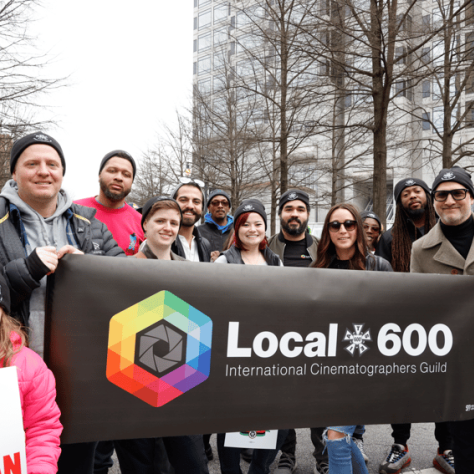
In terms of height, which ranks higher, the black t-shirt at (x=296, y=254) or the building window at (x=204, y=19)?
the building window at (x=204, y=19)

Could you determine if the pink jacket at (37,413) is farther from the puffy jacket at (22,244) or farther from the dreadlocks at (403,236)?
the dreadlocks at (403,236)

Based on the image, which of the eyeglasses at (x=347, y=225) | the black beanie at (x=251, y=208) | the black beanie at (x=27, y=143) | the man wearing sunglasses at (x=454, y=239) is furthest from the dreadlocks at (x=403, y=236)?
the black beanie at (x=27, y=143)

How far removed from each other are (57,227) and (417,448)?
398cm

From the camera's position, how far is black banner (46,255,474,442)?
8.00 feet

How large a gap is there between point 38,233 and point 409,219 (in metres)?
3.67

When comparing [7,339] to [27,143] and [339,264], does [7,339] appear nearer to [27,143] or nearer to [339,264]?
[27,143]

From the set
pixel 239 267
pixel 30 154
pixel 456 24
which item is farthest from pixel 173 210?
pixel 456 24

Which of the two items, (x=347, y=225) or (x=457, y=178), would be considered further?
(x=347, y=225)

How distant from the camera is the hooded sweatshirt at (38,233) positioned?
2.42 meters

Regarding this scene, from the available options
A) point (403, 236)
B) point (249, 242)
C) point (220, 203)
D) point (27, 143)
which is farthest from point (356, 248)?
point (220, 203)

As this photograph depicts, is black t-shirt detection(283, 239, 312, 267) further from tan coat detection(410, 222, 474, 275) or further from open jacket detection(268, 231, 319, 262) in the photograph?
tan coat detection(410, 222, 474, 275)

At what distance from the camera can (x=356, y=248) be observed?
354 centimetres

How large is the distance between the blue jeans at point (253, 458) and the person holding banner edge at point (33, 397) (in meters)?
1.58

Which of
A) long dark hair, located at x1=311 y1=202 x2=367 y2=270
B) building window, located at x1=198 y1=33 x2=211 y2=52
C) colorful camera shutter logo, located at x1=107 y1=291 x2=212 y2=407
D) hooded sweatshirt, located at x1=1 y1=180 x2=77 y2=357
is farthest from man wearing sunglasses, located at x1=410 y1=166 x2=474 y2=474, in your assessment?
building window, located at x1=198 y1=33 x2=211 y2=52
